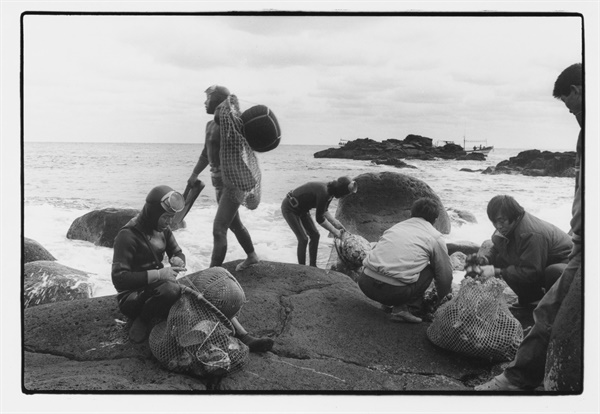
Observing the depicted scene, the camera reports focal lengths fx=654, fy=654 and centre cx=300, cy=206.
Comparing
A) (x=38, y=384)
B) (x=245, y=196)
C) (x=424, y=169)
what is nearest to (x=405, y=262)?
(x=424, y=169)

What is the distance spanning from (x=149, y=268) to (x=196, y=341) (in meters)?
0.65

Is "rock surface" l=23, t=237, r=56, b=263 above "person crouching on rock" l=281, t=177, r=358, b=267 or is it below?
below

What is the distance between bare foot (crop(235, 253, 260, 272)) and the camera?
540cm

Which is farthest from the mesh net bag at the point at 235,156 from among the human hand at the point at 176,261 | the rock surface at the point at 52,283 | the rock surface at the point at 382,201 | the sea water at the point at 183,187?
the rock surface at the point at 52,283

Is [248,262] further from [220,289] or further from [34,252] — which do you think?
[34,252]

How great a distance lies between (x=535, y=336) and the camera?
4688 mm

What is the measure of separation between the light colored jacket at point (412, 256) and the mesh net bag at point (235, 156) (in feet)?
3.88

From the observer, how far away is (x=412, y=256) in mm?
5066

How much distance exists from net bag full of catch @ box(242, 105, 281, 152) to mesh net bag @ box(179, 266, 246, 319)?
3.46ft

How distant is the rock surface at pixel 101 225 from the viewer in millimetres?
5121

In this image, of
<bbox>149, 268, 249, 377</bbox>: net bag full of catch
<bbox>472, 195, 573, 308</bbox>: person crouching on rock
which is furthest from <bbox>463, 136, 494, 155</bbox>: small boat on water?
<bbox>149, 268, 249, 377</bbox>: net bag full of catch

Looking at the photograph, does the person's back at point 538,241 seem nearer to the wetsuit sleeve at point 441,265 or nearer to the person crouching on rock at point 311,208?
the wetsuit sleeve at point 441,265

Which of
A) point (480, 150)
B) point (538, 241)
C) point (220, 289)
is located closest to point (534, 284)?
point (538, 241)

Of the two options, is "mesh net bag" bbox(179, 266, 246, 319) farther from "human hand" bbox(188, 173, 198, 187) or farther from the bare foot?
"human hand" bbox(188, 173, 198, 187)
